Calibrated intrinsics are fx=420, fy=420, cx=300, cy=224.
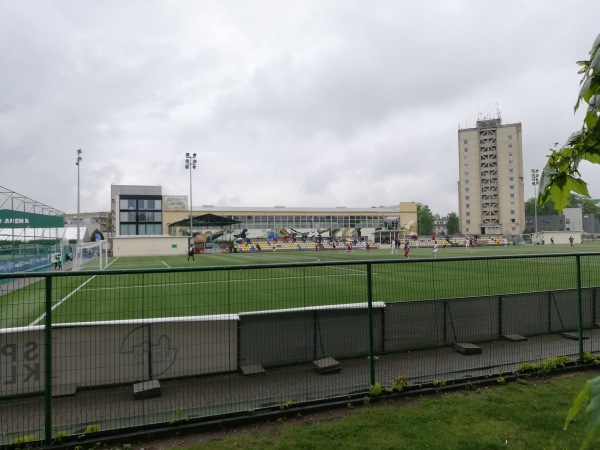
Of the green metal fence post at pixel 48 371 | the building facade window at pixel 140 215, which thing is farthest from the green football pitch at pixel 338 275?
the building facade window at pixel 140 215

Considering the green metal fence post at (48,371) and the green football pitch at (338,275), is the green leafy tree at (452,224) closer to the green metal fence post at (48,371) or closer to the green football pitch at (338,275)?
the green football pitch at (338,275)

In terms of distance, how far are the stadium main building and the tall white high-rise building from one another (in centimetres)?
2140

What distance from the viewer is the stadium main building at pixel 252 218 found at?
305 ft

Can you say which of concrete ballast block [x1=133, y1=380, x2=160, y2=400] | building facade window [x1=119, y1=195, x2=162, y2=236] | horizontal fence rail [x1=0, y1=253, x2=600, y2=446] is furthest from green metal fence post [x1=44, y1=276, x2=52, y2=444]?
building facade window [x1=119, y1=195, x2=162, y2=236]

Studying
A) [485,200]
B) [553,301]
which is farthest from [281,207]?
[553,301]

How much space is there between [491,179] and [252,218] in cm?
6878

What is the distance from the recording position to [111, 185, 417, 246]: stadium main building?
305 feet

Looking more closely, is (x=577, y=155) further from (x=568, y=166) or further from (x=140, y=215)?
(x=140, y=215)

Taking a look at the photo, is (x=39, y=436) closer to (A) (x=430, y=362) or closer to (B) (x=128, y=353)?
(B) (x=128, y=353)

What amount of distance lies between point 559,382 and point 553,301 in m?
3.10

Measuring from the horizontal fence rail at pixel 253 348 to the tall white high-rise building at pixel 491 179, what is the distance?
11659 cm

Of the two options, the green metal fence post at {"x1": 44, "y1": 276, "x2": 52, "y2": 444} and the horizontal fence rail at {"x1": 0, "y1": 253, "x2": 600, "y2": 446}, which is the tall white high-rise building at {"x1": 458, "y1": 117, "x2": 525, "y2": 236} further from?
the green metal fence post at {"x1": 44, "y1": 276, "x2": 52, "y2": 444}

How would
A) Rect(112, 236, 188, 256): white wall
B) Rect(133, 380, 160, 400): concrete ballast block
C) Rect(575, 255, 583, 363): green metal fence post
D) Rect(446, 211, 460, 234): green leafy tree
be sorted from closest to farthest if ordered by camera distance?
Rect(133, 380, 160, 400): concrete ballast block, Rect(575, 255, 583, 363): green metal fence post, Rect(112, 236, 188, 256): white wall, Rect(446, 211, 460, 234): green leafy tree

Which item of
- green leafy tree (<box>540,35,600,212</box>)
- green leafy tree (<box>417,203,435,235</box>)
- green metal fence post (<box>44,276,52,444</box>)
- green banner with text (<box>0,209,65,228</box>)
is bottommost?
green metal fence post (<box>44,276,52,444</box>)
